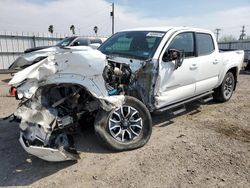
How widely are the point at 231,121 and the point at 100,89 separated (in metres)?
3.29

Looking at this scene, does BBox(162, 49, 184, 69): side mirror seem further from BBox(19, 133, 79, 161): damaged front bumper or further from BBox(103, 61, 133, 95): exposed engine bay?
BBox(19, 133, 79, 161): damaged front bumper

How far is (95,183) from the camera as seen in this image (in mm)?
3158

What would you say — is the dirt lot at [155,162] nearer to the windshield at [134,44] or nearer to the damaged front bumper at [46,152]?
the damaged front bumper at [46,152]

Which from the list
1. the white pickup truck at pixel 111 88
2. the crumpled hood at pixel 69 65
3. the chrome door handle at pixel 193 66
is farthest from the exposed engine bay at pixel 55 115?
the chrome door handle at pixel 193 66

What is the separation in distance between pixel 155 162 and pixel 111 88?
1.35 meters

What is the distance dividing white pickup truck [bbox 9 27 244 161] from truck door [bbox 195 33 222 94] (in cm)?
4

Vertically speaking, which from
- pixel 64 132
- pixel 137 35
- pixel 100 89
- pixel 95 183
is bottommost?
Answer: pixel 95 183

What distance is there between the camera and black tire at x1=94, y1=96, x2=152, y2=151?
12.5 feet

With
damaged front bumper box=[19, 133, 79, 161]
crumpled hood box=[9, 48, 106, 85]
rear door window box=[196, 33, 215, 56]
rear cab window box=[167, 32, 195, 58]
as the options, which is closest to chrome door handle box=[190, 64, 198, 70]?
rear cab window box=[167, 32, 195, 58]

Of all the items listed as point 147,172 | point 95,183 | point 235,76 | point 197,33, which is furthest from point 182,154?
Result: point 235,76

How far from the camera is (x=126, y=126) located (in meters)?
4.05

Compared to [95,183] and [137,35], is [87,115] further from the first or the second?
[137,35]

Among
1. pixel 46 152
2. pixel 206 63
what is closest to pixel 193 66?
pixel 206 63

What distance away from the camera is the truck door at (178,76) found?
454 centimetres
